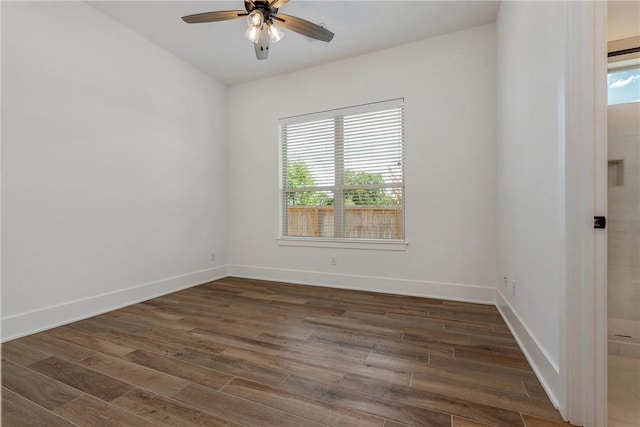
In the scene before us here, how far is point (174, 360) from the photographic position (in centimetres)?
181

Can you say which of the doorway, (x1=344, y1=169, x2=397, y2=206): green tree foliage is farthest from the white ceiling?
(x1=344, y1=169, x2=397, y2=206): green tree foliage

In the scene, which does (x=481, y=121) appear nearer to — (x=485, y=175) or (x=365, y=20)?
(x=485, y=175)

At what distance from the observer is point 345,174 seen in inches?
143

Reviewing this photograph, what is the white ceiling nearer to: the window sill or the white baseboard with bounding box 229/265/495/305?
the window sill

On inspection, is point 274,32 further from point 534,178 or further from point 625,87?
point 625,87

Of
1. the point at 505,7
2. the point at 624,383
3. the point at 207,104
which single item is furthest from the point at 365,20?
the point at 624,383

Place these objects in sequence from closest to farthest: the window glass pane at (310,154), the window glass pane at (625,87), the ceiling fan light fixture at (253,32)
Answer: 1. the window glass pane at (625,87)
2. the ceiling fan light fixture at (253,32)
3. the window glass pane at (310,154)

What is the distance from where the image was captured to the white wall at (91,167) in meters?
2.19

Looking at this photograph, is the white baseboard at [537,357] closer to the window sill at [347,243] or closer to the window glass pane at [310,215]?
the window sill at [347,243]

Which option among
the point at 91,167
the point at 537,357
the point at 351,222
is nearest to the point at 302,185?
the point at 351,222

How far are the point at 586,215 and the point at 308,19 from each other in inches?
111

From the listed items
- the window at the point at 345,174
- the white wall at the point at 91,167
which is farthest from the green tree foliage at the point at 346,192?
the white wall at the point at 91,167

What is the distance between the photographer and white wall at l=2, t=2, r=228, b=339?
219 cm

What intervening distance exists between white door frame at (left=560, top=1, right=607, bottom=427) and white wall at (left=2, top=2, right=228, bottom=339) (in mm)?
3577
